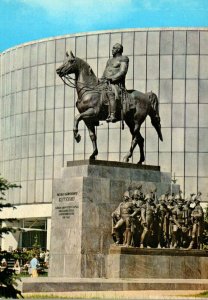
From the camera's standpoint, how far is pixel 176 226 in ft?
119

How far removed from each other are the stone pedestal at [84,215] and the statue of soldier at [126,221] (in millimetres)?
383

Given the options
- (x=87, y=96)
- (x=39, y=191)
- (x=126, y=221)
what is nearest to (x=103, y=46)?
(x=39, y=191)

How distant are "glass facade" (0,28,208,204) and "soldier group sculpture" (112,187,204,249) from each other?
37.0 meters

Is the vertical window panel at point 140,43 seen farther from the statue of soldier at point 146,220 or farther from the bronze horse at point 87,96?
the statue of soldier at point 146,220

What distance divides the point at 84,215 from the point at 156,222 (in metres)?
3.28

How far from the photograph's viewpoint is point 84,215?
34.1m

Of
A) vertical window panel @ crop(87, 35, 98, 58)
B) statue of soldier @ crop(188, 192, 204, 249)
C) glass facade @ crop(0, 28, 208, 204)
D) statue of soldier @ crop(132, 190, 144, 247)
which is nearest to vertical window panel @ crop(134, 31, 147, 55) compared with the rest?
glass facade @ crop(0, 28, 208, 204)

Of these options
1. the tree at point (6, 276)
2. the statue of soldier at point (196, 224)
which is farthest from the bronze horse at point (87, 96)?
the tree at point (6, 276)

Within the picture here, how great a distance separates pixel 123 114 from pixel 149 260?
608cm

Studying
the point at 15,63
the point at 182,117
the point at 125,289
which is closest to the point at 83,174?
the point at 125,289

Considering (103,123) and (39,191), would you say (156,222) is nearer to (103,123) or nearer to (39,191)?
(103,123)

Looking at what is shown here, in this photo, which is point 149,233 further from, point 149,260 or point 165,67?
point 165,67

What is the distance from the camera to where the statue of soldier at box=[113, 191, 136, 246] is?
3453 centimetres

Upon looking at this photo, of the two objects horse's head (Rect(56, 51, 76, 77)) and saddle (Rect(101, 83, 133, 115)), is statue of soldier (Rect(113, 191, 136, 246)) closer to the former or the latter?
saddle (Rect(101, 83, 133, 115))
